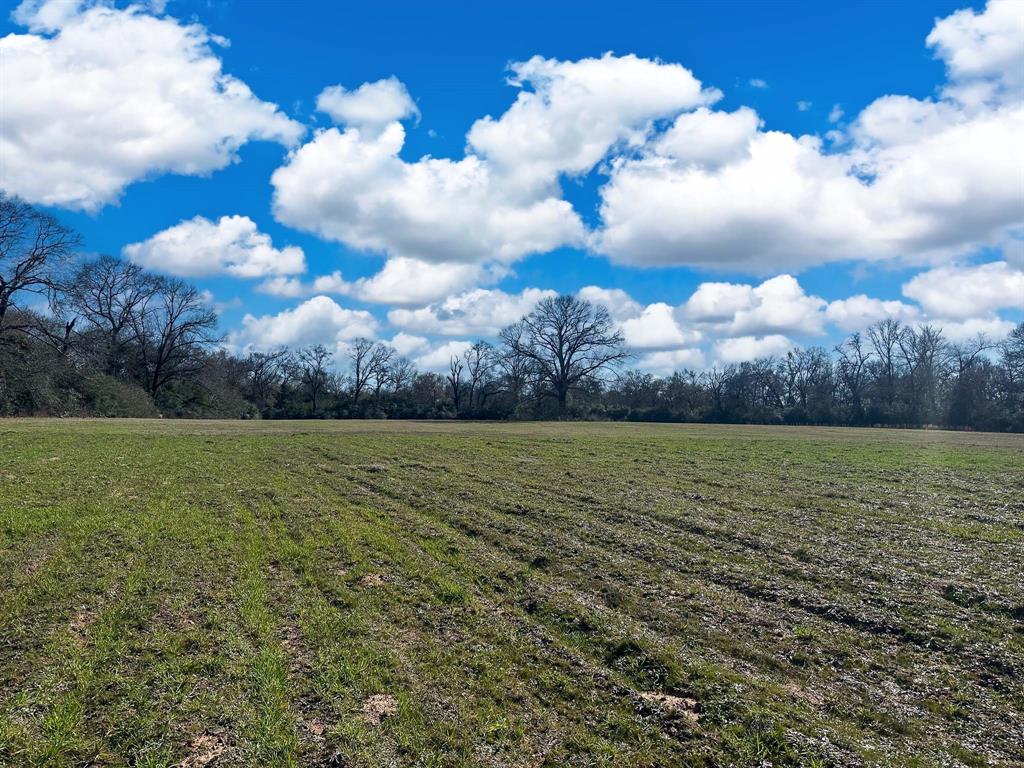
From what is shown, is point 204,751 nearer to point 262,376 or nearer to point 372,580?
point 372,580

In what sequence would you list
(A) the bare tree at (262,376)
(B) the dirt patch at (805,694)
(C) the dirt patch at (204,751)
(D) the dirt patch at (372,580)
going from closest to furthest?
(C) the dirt patch at (204,751), (B) the dirt patch at (805,694), (D) the dirt patch at (372,580), (A) the bare tree at (262,376)

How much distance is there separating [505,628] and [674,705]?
7.92 feet

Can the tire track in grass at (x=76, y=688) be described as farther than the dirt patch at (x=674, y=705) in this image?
No

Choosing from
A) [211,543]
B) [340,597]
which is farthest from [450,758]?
[211,543]

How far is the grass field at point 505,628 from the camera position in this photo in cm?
543

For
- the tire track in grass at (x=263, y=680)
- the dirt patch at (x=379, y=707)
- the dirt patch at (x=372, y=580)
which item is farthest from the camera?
the dirt patch at (x=372, y=580)

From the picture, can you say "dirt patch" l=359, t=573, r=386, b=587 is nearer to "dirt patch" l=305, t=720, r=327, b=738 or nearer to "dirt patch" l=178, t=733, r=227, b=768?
"dirt patch" l=305, t=720, r=327, b=738

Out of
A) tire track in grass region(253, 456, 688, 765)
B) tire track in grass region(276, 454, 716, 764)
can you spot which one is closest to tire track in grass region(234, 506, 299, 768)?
tire track in grass region(253, 456, 688, 765)

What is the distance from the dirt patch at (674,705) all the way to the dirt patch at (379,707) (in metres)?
2.30

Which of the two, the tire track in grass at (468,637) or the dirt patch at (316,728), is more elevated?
the tire track in grass at (468,637)

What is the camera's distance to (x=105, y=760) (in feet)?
16.5

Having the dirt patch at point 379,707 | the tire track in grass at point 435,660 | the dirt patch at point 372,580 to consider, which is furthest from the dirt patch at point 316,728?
the dirt patch at point 372,580

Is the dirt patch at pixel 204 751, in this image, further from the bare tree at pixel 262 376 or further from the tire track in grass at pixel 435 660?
the bare tree at pixel 262 376

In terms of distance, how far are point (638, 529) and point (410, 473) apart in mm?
9611
